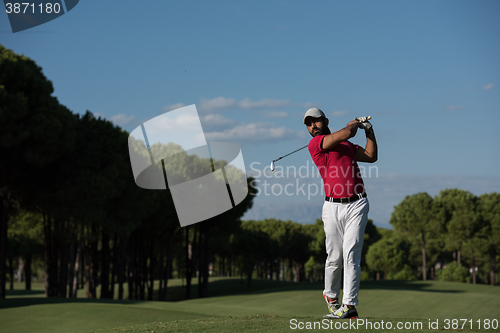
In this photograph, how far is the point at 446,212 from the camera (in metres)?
55.7

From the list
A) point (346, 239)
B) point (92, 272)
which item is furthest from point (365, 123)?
point (92, 272)

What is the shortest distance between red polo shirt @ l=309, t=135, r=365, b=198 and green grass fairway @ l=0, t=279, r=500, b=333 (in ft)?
5.41

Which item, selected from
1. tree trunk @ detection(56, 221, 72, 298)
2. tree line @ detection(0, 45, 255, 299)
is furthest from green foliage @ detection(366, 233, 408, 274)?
tree trunk @ detection(56, 221, 72, 298)

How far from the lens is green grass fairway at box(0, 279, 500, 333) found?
6.80m

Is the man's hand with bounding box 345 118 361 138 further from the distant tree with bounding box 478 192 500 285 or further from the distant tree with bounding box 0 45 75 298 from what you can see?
the distant tree with bounding box 478 192 500 285

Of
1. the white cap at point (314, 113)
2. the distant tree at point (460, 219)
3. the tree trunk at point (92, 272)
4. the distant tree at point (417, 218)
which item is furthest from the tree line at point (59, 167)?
the distant tree at point (460, 219)

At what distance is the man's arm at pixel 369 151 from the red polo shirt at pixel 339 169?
0.29 m

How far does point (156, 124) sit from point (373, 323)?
26.4ft

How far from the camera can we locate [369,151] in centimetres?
620

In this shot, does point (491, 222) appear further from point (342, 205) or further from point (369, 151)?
point (342, 205)

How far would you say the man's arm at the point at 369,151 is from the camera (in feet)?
20.2

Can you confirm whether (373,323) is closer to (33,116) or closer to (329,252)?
(329,252)

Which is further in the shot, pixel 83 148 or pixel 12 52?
pixel 83 148

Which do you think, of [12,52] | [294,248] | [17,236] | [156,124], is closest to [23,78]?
[12,52]
